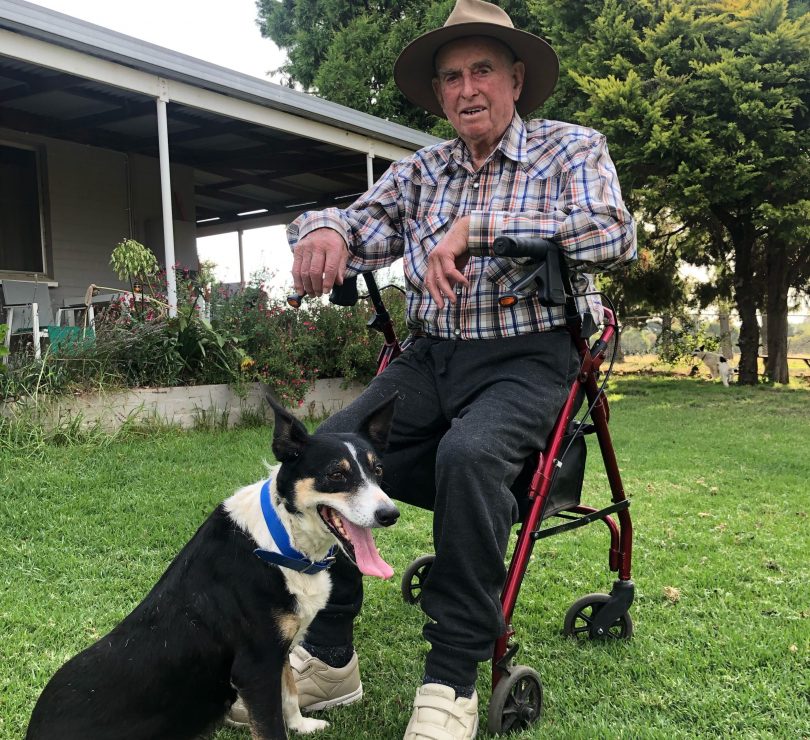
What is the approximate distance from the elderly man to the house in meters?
5.16

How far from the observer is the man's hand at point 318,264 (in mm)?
2252

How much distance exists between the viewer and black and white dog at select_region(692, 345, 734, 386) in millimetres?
13336

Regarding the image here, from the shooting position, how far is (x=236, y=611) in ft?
Answer: 5.97

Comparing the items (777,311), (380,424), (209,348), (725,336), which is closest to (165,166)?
(209,348)

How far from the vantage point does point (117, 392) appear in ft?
19.2

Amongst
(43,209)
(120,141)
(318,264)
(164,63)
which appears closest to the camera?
(318,264)

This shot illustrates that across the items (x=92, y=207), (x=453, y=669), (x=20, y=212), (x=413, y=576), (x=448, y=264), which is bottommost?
(x=413, y=576)

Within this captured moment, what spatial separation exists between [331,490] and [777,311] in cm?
1370

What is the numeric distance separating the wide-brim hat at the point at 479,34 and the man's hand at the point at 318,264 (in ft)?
2.37

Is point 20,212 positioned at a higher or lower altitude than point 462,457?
higher

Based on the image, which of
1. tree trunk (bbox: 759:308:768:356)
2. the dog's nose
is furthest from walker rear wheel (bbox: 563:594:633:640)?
tree trunk (bbox: 759:308:768:356)

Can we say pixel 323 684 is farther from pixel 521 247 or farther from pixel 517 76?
pixel 517 76

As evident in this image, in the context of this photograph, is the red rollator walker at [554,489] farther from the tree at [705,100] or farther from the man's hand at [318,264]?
the tree at [705,100]

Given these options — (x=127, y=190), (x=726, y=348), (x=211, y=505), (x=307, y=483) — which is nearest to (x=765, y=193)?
(x=726, y=348)
